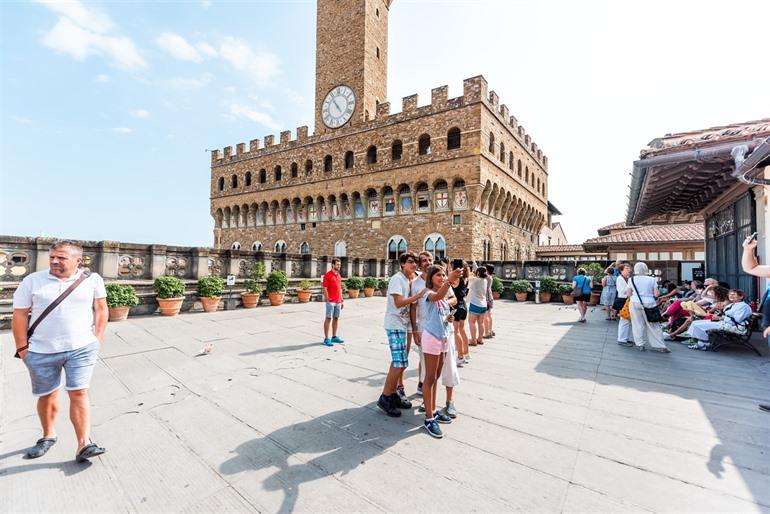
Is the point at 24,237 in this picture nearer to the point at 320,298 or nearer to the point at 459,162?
the point at 320,298

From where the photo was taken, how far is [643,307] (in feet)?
20.9

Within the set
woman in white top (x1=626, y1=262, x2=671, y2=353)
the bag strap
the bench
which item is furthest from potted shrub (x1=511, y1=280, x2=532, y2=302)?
the bag strap

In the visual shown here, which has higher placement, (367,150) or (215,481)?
(367,150)

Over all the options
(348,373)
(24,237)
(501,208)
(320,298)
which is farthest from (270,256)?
(501,208)

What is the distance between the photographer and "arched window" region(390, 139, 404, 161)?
25016 mm

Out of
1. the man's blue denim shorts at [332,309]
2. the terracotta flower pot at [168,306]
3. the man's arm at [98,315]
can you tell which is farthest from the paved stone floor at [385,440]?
the terracotta flower pot at [168,306]

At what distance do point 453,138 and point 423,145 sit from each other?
2.35 meters

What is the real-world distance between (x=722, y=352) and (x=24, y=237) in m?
15.3

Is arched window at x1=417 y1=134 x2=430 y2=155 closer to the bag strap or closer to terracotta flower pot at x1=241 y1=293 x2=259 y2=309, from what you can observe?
terracotta flower pot at x1=241 y1=293 x2=259 y2=309

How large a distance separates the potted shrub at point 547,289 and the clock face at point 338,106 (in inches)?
802

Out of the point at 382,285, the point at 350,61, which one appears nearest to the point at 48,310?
the point at 382,285

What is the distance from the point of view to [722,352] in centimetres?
613

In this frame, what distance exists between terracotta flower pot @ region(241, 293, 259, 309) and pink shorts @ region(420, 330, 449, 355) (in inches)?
374

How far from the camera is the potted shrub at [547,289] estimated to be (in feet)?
50.9
